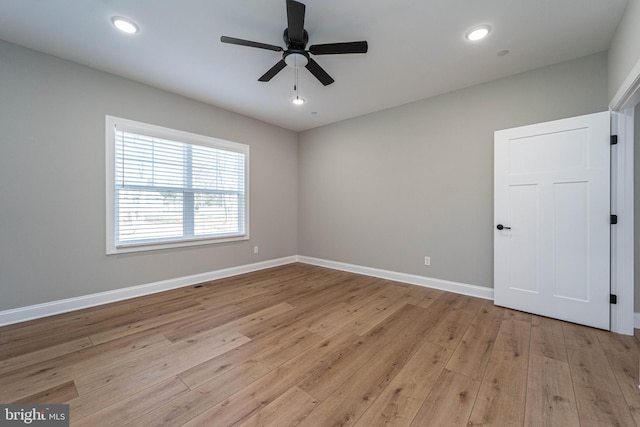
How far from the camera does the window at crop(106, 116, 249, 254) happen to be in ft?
10.4

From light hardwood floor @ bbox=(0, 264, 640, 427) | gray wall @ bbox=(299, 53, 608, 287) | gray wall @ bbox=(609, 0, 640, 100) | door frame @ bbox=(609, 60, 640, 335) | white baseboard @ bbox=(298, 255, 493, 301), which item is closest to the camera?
light hardwood floor @ bbox=(0, 264, 640, 427)

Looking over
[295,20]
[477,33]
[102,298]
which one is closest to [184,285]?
[102,298]

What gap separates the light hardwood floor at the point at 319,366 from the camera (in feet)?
4.78

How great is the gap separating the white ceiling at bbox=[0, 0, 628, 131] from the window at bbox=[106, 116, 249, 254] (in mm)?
794

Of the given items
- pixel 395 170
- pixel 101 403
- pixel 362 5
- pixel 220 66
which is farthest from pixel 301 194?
pixel 101 403

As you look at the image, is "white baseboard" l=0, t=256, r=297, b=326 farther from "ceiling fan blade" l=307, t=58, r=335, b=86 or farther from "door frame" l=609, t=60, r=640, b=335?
"door frame" l=609, t=60, r=640, b=335

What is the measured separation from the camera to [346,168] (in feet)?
15.5

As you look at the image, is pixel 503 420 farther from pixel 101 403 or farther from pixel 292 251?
pixel 292 251

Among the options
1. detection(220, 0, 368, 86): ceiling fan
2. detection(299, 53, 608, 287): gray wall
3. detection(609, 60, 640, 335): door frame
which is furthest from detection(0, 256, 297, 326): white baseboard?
detection(609, 60, 640, 335): door frame

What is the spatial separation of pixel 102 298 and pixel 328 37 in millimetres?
3934

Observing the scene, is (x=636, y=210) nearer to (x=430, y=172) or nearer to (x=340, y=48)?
(x=430, y=172)

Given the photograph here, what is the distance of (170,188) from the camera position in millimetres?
3629

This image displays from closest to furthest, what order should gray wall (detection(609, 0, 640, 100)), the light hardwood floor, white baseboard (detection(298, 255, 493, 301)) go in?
1. the light hardwood floor
2. gray wall (detection(609, 0, 640, 100))
3. white baseboard (detection(298, 255, 493, 301))

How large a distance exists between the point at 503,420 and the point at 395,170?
3272mm
